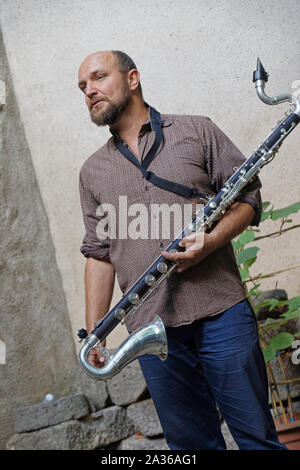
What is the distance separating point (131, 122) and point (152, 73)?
1717 mm

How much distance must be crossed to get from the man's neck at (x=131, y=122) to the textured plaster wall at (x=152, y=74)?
5.19ft

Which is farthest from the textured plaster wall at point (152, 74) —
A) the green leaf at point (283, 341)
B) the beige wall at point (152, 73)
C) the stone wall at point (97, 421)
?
the green leaf at point (283, 341)

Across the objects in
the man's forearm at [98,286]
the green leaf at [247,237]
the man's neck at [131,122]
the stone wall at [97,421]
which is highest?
the man's neck at [131,122]

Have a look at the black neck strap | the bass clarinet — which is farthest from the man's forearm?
the black neck strap

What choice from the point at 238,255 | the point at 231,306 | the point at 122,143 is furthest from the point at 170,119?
the point at 238,255

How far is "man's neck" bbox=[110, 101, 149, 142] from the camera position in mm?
2074

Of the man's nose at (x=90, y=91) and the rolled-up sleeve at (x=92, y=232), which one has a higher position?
the man's nose at (x=90, y=91)

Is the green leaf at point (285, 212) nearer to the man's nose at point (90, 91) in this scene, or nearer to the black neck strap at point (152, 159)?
the black neck strap at point (152, 159)

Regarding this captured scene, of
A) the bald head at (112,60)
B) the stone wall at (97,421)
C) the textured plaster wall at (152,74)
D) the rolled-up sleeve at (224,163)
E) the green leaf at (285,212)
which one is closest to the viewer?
the rolled-up sleeve at (224,163)

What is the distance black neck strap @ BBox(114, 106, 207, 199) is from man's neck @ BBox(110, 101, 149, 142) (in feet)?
0.10

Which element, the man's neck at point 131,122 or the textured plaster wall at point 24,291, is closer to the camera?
the man's neck at point 131,122

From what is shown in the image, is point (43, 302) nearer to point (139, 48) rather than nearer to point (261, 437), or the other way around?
point (139, 48)

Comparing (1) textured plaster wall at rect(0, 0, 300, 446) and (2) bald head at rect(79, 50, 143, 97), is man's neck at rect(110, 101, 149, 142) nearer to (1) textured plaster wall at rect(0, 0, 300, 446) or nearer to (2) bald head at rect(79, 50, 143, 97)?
(2) bald head at rect(79, 50, 143, 97)

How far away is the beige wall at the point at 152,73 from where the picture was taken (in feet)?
11.4
